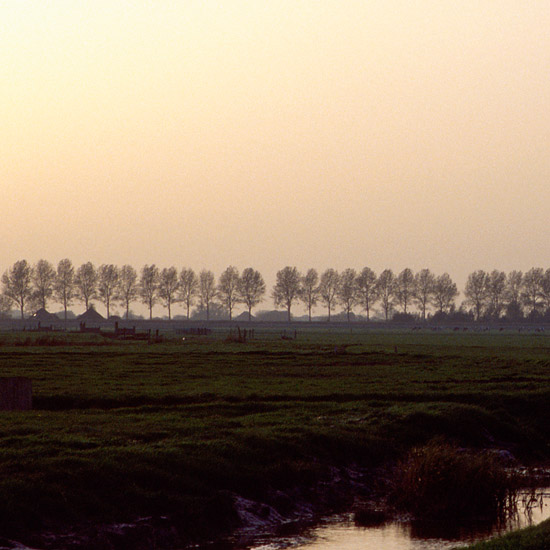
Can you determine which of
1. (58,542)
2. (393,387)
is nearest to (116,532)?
(58,542)

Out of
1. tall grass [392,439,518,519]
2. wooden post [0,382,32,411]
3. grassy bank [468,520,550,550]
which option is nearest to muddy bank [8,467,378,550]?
tall grass [392,439,518,519]

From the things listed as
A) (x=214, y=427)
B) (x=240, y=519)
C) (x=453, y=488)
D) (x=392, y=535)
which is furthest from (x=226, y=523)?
(x=214, y=427)

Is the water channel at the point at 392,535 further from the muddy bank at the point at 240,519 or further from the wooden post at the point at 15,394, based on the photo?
the wooden post at the point at 15,394

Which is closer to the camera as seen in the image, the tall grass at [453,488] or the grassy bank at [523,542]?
the grassy bank at [523,542]

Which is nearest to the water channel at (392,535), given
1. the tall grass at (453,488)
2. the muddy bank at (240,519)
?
the muddy bank at (240,519)

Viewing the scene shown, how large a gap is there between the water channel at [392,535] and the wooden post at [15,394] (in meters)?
14.8

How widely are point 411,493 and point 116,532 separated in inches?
359

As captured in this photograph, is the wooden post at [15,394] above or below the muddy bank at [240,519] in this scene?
above

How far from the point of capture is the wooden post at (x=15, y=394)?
34.5m

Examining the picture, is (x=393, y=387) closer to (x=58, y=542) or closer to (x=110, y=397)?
(x=110, y=397)

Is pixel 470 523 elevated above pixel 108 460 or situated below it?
below

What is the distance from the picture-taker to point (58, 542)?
67.6ft

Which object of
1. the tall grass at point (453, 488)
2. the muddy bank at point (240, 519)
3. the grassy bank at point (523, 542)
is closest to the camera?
the grassy bank at point (523, 542)

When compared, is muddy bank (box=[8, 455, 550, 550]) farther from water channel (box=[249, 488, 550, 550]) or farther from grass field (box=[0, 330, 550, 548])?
water channel (box=[249, 488, 550, 550])
